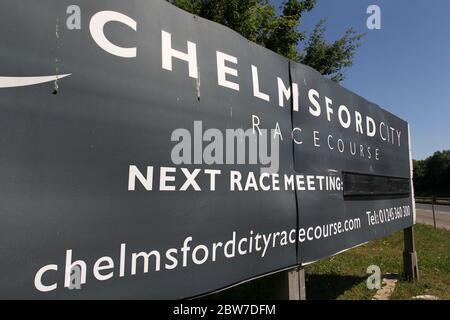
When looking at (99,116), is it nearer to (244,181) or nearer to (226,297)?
(244,181)

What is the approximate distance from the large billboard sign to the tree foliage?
65.9 m

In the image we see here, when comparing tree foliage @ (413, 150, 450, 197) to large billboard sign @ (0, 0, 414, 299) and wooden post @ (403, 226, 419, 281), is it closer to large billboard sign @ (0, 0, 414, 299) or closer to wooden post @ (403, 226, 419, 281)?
wooden post @ (403, 226, 419, 281)

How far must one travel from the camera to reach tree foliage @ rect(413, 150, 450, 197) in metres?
62.2

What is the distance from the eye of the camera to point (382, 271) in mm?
7605

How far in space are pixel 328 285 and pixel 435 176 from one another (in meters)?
68.4

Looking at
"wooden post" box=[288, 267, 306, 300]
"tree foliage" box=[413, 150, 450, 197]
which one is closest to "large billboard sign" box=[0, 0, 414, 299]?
"wooden post" box=[288, 267, 306, 300]

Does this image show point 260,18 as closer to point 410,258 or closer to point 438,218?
point 410,258

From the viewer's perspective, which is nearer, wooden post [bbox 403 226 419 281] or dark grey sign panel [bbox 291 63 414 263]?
dark grey sign panel [bbox 291 63 414 263]

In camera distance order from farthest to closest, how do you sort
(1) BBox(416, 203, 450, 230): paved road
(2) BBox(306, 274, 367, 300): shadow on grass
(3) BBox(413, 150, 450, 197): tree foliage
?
(3) BBox(413, 150, 450, 197): tree foliage < (1) BBox(416, 203, 450, 230): paved road < (2) BBox(306, 274, 367, 300): shadow on grass

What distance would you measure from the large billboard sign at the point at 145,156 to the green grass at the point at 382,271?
3324 millimetres

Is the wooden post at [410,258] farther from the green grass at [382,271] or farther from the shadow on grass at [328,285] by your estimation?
the shadow on grass at [328,285]

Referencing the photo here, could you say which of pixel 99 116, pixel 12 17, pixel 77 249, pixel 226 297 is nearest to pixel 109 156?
pixel 99 116
